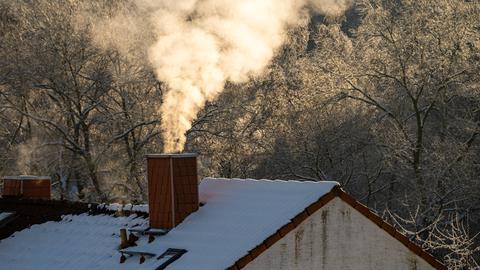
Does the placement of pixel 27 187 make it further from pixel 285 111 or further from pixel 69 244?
pixel 285 111

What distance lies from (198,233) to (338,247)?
238cm

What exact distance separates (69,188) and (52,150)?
268 cm

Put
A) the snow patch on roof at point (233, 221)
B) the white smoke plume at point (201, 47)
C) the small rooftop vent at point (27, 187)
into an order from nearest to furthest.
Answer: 1. the snow patch on roof at point (233, 221)
2. the white smoke plume at point (201, 47)
3. the small rooftop vent at point (27, 187)

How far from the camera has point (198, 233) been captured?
498 inches

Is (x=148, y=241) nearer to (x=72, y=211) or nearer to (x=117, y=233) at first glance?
(x=117, y=233)

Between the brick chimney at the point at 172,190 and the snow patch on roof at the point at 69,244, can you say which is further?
the brick chimney at the point at 172,190

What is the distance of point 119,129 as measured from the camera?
32.7 m

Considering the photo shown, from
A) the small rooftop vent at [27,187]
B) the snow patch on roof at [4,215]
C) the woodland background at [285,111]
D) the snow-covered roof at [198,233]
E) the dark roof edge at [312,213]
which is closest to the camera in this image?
the dark roof edge at [312,213]

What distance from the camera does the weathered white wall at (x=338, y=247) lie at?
12.1 meters

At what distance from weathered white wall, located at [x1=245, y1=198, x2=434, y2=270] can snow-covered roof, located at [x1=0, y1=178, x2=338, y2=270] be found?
35cm

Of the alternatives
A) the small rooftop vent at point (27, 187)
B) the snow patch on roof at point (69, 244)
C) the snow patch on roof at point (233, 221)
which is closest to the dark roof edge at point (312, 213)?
the snow patch on roof at point (233, 221)

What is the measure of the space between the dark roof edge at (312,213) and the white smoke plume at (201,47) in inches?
224

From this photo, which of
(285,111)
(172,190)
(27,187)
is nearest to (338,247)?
(172,190)

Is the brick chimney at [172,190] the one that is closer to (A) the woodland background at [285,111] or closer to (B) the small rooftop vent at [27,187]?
(B) the small rooftop vent at [27,187]
